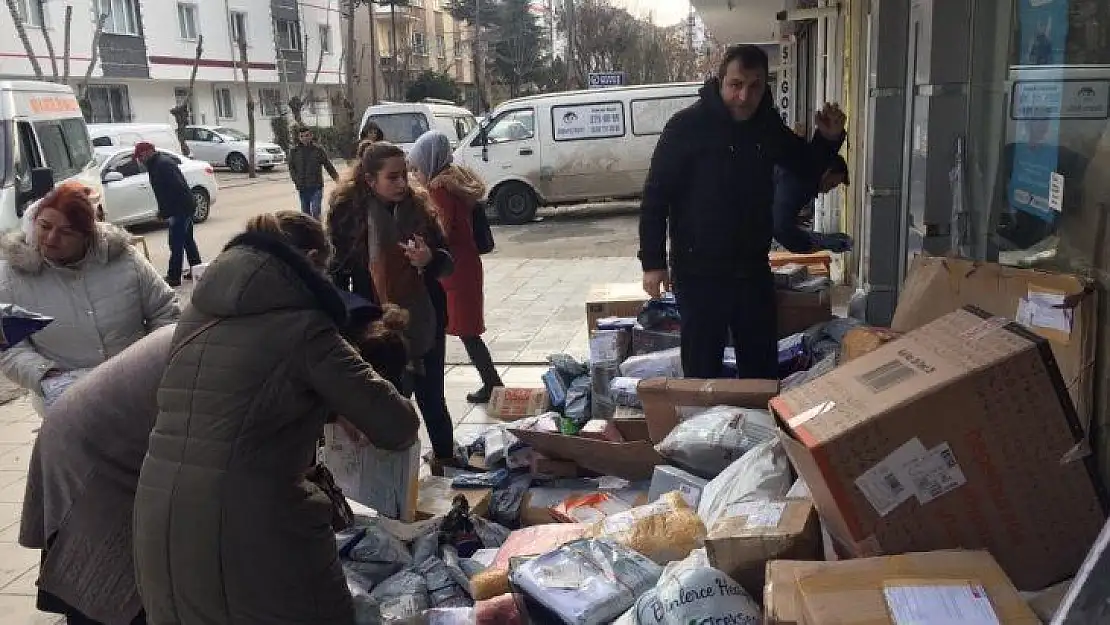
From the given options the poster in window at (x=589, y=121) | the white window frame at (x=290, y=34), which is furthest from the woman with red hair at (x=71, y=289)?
the white window frame at (x=290, y=34)

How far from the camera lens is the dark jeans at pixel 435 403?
4.49 meters

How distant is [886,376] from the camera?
2.21m

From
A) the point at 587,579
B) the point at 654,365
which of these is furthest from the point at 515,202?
the point at 587,579

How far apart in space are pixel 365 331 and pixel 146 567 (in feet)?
2.67

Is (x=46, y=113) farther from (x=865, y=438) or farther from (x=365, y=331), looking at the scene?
(x=865, y=438)

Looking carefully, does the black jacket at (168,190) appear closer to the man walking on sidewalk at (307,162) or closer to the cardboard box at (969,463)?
the man walking on sidewalk at (307,162)

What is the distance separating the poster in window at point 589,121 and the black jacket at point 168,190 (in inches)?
241

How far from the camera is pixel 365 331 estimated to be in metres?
2.62

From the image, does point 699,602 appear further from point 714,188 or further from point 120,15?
point 120,15

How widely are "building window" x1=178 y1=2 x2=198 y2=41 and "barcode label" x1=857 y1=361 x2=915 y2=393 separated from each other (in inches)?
1475

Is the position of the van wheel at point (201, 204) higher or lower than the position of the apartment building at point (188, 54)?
lower

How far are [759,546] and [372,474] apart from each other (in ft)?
5.25

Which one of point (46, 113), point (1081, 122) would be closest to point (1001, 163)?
point (1081, 122)

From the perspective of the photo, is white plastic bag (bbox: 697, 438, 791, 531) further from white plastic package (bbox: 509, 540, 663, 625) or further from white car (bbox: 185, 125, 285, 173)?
white car (bbox: 185, 125, 285, 173)
